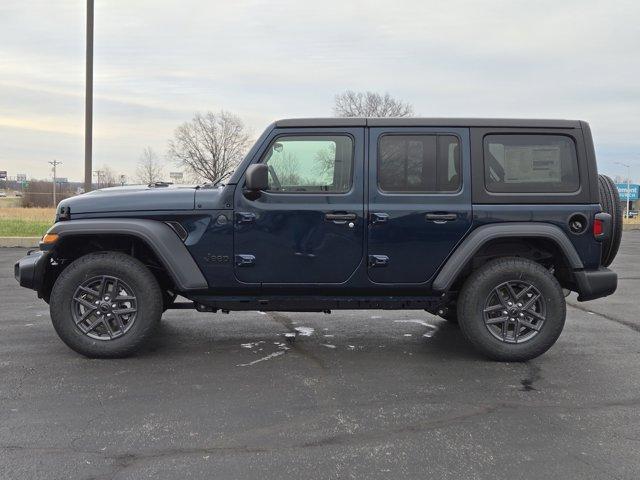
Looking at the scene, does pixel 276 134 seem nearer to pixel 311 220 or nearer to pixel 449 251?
pixel 311 220

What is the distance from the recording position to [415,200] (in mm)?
4738

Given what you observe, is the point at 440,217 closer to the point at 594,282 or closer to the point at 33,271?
the point at 594,282

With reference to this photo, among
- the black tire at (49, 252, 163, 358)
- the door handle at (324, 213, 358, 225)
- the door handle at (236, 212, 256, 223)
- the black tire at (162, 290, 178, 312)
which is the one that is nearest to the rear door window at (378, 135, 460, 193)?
the door handle at (324, 213, 358, 225)

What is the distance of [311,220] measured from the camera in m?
4.70

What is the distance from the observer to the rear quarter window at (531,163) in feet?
15.7

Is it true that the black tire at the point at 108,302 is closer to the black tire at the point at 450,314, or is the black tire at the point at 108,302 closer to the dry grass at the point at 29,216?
the black tire at the point at 450,314

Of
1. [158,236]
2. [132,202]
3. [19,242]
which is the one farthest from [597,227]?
[19,242]

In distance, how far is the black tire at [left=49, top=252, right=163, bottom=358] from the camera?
4684mm

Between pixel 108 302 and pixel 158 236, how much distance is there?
718 mm

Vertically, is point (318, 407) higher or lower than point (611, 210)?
lower

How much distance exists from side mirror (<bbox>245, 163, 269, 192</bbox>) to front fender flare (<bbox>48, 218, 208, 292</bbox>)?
0.78 m

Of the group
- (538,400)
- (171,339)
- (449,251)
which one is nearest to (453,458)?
(538,400)

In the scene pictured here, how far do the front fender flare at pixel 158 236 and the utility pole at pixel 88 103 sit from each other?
30.7 ft

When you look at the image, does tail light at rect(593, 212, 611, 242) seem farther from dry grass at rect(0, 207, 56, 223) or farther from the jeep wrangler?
dry grass at rect(0, 207, 56, 223)
